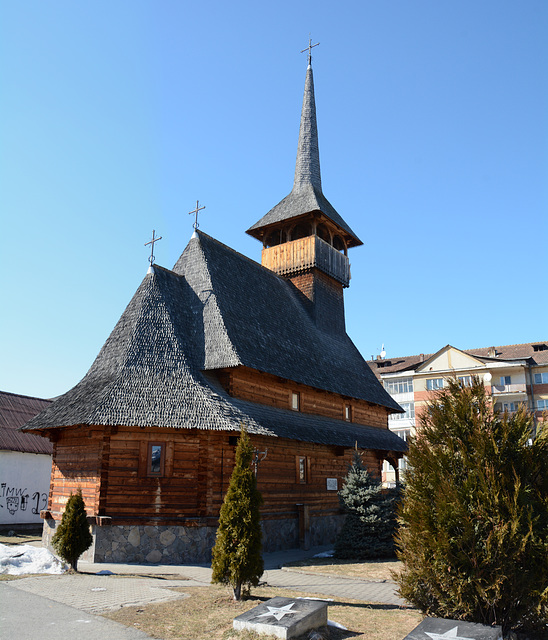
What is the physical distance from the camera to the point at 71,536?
12.5 metres

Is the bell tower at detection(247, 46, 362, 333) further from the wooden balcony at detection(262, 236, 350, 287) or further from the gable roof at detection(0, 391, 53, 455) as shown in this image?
the gable roof at detection(0, 391, 53, 455)

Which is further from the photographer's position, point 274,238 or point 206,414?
point 274,238

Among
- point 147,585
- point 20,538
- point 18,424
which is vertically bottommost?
point 20,538

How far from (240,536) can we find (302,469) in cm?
1121

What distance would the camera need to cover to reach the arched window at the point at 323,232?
97.0 ft

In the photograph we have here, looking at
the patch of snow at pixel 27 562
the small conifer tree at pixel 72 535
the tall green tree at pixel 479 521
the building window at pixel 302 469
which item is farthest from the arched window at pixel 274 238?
the tall green tree at pixel 479 521

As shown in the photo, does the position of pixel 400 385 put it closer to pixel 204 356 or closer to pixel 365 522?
pixel 365 522

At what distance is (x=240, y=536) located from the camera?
9914 millimetres

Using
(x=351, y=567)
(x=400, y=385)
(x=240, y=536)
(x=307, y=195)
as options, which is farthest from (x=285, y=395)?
(x=400, y=385)

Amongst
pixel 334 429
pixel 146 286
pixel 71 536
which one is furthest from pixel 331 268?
pixel 71 536

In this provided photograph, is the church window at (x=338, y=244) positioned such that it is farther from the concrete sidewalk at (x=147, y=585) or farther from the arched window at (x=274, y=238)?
the concrete sidewalk at (x=147, y=585)

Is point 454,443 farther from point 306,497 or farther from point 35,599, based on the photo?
point 306,497

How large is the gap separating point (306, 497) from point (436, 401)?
1293 cm

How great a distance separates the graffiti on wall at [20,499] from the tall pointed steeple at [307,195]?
56.5ft
